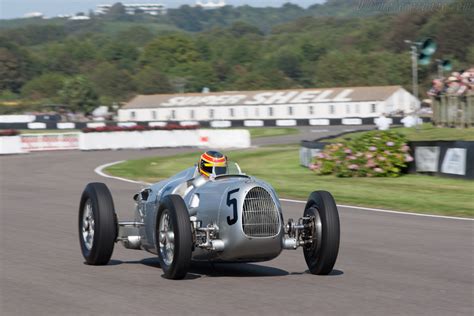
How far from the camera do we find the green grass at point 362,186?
18938mm

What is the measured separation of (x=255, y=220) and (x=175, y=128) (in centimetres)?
4180

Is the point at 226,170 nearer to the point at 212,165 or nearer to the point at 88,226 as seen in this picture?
the point at 212,165

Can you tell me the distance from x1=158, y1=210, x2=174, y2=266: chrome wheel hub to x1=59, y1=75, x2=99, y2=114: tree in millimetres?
148899

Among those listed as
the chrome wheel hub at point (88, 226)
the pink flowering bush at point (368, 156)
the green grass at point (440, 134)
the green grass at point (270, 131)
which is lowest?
the green grass at point (270, 131)

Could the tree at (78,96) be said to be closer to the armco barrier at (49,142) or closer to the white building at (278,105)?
the white building at (278,105)

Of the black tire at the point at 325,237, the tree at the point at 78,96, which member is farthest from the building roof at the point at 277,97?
the black tire at the point at 325,237

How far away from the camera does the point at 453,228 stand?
14633 mm

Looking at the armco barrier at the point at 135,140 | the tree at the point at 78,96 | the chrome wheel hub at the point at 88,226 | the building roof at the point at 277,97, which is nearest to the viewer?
the chrome wheel hub at the point at 88,226

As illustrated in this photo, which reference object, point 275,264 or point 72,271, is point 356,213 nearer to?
point 275,264

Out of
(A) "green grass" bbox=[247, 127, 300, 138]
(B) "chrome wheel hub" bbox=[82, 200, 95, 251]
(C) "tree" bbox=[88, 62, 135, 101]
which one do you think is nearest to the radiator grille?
(B) "chrome wheel hub" bbox=[82, 200, 95, 251]

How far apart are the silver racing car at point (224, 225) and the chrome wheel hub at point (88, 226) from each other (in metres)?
0.41

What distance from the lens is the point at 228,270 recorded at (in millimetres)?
10398

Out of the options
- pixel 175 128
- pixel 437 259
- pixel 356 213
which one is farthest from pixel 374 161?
pixel 175 128

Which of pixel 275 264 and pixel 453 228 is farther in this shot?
pixel 453 228
